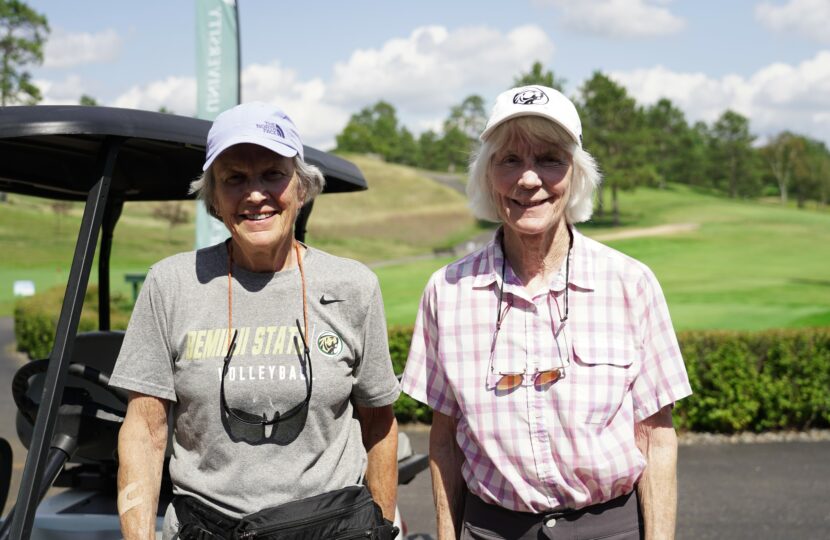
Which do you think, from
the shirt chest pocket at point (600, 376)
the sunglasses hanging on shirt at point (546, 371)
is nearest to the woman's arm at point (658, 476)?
the shirt chest pocket at point (600, 376)

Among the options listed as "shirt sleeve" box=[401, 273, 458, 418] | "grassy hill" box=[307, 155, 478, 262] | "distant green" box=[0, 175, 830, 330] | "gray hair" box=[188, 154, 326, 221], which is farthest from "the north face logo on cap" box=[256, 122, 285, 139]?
"grassy hill" box=[307, 155, 478, 262]

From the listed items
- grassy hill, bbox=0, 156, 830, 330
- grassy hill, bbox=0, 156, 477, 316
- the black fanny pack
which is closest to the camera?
the black fanny pack

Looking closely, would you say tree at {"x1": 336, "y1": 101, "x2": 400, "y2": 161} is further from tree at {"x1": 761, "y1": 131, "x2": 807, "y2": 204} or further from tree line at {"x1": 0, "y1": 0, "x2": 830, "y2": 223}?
tree at {"x1": 761, "y1": 131, "x2": 807, "y2": 204}

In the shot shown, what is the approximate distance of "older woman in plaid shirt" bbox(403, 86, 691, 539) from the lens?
7.14 feet

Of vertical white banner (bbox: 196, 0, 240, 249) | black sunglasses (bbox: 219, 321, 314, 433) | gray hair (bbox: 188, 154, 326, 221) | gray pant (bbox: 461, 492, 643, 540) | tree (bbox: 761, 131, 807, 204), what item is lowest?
gray pant (bbox: 461, 492, 643, 540)

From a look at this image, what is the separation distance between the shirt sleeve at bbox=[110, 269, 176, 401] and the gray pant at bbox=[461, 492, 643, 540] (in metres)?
0.88

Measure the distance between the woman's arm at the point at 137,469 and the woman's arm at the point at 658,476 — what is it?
125 centimetres

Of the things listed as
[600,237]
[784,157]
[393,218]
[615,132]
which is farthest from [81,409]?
[784,157]

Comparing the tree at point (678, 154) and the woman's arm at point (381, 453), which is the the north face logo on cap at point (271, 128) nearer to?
the woman's arm at point (381, 453)

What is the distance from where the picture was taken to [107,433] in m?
2.93

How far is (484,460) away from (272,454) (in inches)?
21.5

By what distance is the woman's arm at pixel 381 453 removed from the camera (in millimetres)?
2445

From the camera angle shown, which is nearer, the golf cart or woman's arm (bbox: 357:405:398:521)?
the golf cart

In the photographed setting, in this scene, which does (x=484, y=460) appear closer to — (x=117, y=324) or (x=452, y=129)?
(x=117, y=324)
